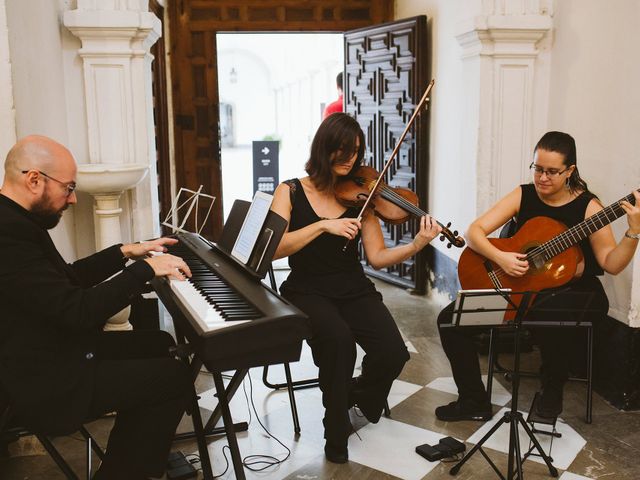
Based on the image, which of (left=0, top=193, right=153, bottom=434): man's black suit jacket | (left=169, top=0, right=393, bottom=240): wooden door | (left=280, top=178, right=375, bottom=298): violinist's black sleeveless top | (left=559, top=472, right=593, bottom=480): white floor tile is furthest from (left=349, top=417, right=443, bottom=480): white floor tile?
(left=169, top=0, right=393, bottom=240): wooden door

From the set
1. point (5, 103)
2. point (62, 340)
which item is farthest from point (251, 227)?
point (5, 103)

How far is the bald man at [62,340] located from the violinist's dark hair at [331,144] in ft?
2.97

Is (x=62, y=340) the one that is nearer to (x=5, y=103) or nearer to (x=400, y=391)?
(x=5, y=103)

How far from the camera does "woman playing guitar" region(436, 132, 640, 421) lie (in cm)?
286

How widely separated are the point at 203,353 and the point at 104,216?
1670 millimetres

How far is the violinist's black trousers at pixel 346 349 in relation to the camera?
2.61m

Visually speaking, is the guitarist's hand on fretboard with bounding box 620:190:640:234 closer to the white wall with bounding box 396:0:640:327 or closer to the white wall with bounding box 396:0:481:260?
the white wall with bounding box 396:0:640:327

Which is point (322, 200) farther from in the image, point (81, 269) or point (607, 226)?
point (607, 226)

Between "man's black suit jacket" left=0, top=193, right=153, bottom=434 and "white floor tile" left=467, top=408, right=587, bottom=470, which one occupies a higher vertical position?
"man's black suit jacket" left=0, top=193, right=153, bottom=434

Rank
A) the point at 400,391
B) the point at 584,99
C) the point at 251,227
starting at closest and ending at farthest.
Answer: the point at 251,227
the point at 400,391
the point at 584,99

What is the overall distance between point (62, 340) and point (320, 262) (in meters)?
1.22

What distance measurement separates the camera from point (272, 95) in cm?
2116

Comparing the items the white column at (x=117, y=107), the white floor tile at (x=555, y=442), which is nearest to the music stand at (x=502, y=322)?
the white floor tile at (x=555, y=442)

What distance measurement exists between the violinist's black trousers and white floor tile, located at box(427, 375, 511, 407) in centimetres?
67
